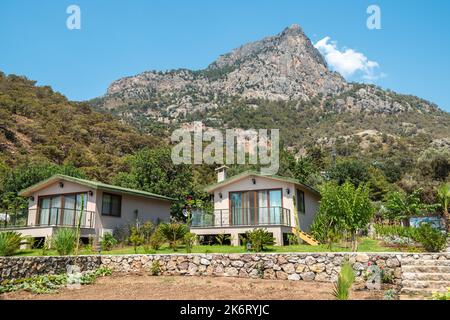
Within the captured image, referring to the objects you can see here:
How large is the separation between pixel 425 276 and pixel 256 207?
490 inches

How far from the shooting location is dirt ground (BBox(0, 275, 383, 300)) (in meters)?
10.0

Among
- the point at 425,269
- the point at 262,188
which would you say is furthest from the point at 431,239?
the point at 262,188

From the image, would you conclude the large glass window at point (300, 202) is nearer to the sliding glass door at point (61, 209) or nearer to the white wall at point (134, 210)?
the white wall at point (134, 210)

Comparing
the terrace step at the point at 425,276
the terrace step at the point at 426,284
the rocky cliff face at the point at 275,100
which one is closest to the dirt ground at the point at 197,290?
the terrace step at the point at 426,284

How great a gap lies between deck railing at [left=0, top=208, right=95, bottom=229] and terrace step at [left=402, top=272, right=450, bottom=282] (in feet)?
55.8

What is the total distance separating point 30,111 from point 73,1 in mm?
40164

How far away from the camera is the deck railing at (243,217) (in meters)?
21.8

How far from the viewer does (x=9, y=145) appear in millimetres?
47000

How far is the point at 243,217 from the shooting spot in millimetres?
22781

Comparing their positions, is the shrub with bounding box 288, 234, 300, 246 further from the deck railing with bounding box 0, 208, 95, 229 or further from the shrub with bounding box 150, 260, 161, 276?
the deck railing with bounding box 0, 208, 95, 229

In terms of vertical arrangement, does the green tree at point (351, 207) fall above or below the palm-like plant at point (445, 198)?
below

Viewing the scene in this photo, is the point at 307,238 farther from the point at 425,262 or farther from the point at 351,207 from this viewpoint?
the point at 425,262

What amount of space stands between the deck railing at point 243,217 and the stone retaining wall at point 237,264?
7.94 m
